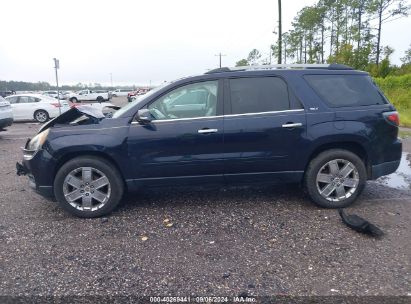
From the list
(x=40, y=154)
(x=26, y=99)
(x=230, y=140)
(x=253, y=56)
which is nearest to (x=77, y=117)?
(x=40, y=154)

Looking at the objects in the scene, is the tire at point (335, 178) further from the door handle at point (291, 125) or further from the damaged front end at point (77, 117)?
the damaged front end at point (77, 117)

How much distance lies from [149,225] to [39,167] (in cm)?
153

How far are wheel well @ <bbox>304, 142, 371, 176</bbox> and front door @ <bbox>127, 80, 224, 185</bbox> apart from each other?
4.12ft

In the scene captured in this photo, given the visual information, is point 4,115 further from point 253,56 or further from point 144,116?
point 253,56

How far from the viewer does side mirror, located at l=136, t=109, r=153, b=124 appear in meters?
4.05

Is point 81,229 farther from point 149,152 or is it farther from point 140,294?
point 140,294

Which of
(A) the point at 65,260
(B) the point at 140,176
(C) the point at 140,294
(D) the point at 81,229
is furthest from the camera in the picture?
(B) the point at 140,176

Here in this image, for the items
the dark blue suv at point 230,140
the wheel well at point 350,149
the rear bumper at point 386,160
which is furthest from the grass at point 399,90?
the dark blue suv at point 230,140

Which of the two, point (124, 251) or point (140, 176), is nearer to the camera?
point (124, 251)

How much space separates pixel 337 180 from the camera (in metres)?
4.39

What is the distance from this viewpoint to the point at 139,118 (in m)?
4.09

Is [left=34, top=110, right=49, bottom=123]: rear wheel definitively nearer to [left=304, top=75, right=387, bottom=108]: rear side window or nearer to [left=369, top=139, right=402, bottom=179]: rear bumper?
[left=304, top=75, right=387, bottom=108]: rear side window

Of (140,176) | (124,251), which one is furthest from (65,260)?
(140,176)

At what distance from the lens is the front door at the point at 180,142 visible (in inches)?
163
